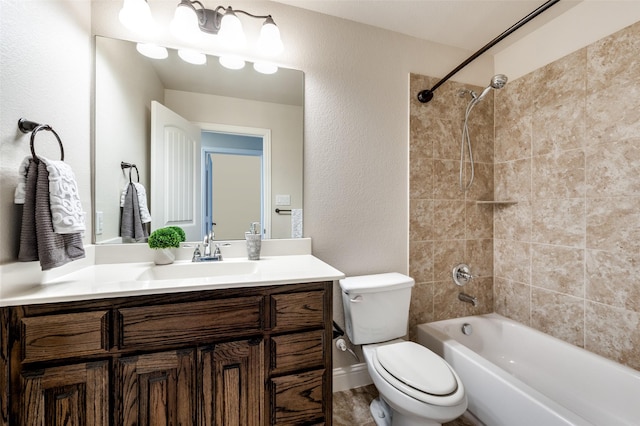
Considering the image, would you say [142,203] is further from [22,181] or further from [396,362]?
[396,362]

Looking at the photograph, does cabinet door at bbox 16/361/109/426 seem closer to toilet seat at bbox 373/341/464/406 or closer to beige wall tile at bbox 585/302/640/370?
toilet seat at bbox 373/341/464/406

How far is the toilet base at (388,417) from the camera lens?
3.80ft

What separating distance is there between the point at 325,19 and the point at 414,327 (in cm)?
214

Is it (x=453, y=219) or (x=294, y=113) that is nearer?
(x=294, y=113)

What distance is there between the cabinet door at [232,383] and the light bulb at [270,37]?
59.8 inches

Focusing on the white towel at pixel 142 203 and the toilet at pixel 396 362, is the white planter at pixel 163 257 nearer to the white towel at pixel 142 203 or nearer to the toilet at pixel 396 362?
the white towel at pixel 142 203

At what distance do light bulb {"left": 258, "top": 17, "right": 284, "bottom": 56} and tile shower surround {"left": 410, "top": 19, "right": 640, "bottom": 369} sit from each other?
3.18ft

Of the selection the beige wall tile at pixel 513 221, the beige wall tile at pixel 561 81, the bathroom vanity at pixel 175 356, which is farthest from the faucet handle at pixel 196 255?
the beige wall tile at pixel 561 81

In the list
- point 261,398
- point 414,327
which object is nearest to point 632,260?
point 414,327

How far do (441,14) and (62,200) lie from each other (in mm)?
2169

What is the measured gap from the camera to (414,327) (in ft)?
5.92

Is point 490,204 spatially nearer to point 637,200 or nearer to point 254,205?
point 637,200

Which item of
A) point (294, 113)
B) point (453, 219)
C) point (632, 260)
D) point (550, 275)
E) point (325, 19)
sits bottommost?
point (550, 275)

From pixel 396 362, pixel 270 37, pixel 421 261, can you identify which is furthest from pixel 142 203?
pixel 421 261
